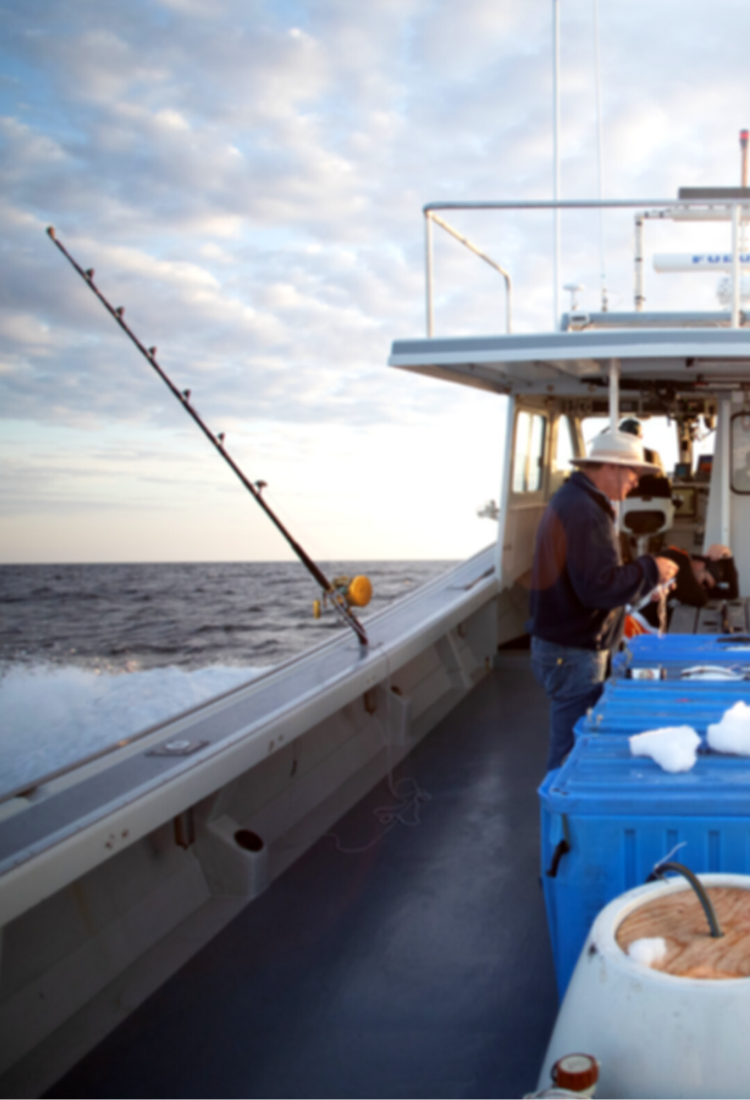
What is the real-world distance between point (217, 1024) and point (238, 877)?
735 millimetres

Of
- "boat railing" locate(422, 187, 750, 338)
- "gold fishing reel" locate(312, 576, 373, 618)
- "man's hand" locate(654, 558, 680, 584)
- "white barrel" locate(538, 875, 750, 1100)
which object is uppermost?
"boat railing" locate(422, 187, 750, 338)

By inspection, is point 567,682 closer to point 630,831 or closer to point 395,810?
point 395,810

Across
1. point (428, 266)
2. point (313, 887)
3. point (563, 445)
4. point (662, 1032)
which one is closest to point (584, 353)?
point (428, 266)

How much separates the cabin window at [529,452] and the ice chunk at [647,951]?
6.06m

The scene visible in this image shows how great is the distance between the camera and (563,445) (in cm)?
847

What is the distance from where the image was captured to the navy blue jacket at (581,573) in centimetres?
316

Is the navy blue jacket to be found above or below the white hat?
below

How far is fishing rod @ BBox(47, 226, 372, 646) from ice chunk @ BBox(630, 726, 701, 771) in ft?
7.44

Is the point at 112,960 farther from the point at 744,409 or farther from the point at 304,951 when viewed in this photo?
the point at 744,409

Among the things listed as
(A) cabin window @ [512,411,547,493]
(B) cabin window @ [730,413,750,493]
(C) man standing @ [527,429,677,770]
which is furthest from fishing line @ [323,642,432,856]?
(B) cabin window @ [730,413,750,493]

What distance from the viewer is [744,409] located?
6461mm

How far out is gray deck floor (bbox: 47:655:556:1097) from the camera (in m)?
2.32

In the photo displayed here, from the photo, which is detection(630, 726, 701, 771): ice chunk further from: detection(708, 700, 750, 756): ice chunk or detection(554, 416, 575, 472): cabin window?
detection(554, 416, 575, 472): cabin window

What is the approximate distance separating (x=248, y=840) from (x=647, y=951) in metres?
2.22
